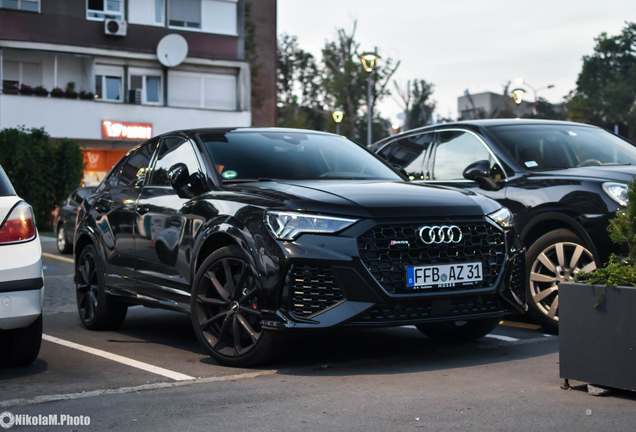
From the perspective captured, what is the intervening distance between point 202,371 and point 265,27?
46018mm

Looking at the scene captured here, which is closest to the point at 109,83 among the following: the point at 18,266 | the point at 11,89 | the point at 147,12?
the point at 147,12

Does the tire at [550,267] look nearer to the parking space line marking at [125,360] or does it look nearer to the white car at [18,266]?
the parking space line marking at [125,360]

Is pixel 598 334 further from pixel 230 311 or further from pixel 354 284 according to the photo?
pixel 230 311

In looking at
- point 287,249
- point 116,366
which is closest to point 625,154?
point 287,249

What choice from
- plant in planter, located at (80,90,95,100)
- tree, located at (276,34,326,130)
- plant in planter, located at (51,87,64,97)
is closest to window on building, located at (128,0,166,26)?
plant in planter, located at (80,90,95,100)

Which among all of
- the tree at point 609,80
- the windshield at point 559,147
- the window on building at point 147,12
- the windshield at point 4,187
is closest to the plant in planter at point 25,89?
the window on building at point 147,12

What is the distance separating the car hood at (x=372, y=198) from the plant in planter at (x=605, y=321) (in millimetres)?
966

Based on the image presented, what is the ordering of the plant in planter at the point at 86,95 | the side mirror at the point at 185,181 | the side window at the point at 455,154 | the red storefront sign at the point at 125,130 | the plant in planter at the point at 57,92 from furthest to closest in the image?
1. the red storefront sign at the point at 125,130
2. the plant in planter at the point at 86,95
3. the plant in planter at the point at 57,92
4. the side window at the point at 455,154
5. the side mirror at the point at 185,181

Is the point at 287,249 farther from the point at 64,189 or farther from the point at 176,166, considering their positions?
the point at 64,189

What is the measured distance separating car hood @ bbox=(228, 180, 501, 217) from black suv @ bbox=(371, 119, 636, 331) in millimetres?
1183

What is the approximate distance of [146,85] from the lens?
33.4 m

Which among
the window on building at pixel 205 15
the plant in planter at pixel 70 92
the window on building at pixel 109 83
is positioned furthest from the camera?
the window on building at pixel 205 15

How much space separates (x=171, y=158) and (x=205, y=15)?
29.2 meters

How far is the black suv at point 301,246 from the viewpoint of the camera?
190 inches
